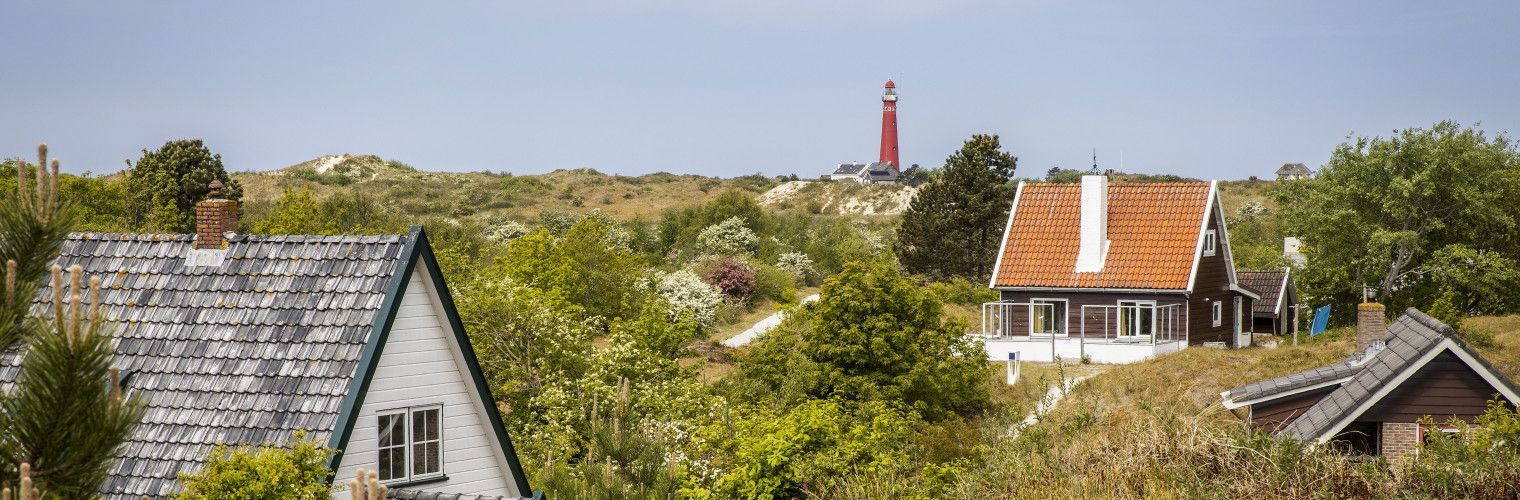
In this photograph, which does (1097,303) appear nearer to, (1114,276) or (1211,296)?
(1114,276)

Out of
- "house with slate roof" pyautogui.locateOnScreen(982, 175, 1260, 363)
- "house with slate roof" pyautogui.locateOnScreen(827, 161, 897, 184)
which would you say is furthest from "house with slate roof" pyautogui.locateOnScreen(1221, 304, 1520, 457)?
"house with slate roof" pyautogui.locateOnScreen(827, 161, 897, 184)

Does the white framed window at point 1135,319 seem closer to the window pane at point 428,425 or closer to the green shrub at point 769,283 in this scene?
the green shrub at point 769,283

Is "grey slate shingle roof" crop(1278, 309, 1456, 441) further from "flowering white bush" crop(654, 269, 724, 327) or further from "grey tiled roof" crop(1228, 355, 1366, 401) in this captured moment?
"flowering white bush" crop(654, 269, 724, 327)

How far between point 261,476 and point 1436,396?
50.3ft

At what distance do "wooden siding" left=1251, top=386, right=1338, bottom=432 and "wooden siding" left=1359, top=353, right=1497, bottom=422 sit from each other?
1607mm

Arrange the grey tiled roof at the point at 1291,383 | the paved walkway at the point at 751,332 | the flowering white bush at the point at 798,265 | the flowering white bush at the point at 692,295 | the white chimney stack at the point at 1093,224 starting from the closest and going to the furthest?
the grey tiled roof at the point at 1291,383 → the white chimney stack at the point at 1093,224 → the paved walkway at the point at 751,332 → the flowering white bush at the point at 692,295 → the flowering white bush at the point at 798,265

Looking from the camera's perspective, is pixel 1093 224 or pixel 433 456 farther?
pixel 1093 224

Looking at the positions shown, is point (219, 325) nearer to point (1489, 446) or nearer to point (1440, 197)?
point (1489, 446)

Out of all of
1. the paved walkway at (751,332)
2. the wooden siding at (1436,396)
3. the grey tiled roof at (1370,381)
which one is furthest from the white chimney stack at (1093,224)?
the wooden siding at (1436,396)

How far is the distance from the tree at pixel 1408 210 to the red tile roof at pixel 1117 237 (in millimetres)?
5729

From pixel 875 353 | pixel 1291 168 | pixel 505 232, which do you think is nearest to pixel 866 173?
pixel 1291 168

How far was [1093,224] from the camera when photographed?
4091 cm

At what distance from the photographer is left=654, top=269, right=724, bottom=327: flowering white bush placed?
152ft

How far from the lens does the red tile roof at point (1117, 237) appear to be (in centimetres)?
3981
